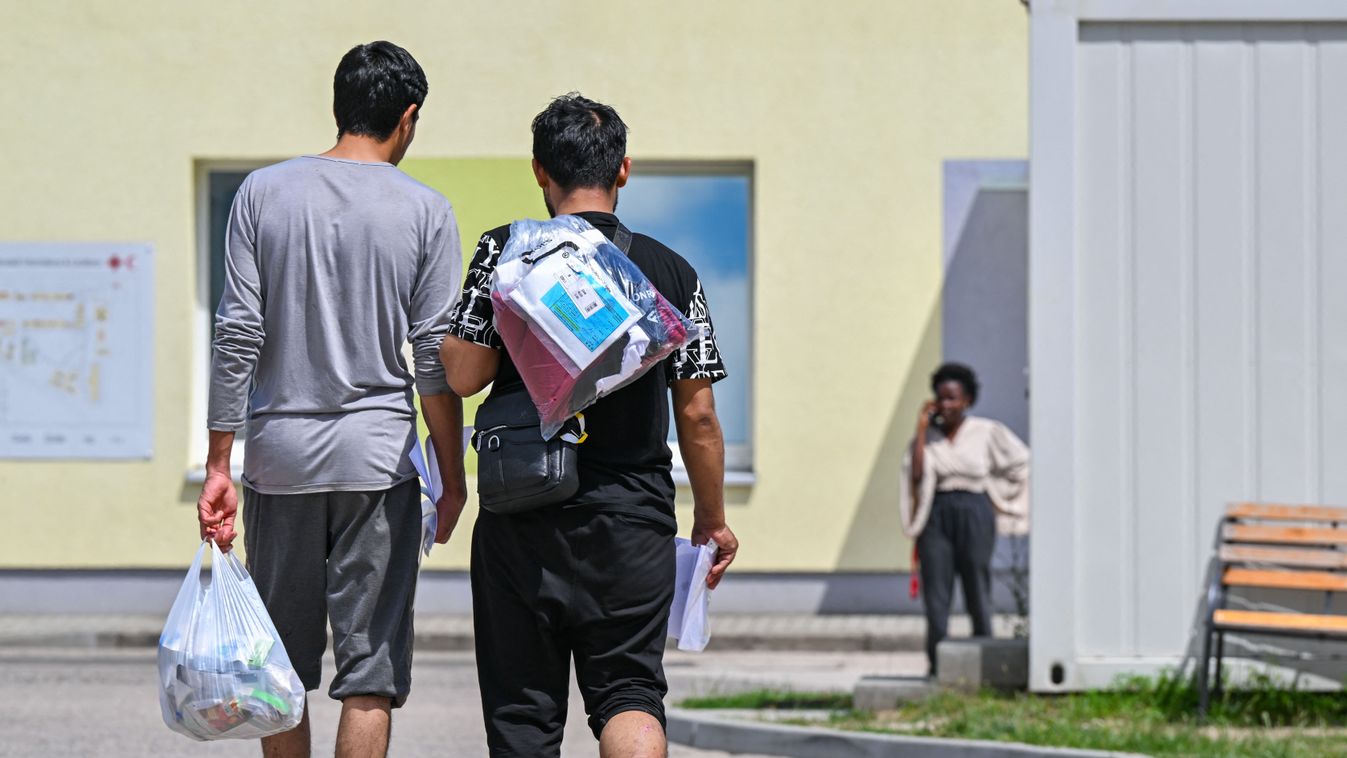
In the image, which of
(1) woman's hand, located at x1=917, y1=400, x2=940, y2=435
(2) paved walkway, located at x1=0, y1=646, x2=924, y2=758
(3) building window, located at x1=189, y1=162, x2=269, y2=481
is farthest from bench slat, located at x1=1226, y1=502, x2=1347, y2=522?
(3) building window, located at x1=189, y1=162, x2=269, y2=481

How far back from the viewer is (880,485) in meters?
13.3

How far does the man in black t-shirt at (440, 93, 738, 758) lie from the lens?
408 centimetres

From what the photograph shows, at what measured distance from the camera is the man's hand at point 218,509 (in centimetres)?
427

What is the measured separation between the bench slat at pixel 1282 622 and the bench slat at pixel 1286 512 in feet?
1.52

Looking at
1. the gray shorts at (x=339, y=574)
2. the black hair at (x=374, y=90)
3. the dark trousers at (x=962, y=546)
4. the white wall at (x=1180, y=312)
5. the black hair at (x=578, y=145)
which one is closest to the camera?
the black hair at (x=578, y=145)

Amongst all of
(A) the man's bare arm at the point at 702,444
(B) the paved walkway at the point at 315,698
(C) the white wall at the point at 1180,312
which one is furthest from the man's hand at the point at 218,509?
(C) the white wall at the point at 1180,312

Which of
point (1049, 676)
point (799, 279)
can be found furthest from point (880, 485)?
point (1049, 676)

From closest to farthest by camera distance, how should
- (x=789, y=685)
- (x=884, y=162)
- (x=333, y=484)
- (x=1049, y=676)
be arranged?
(x=333, y=484), (x=1049, y=676), (x=789, y=685), (x=884, y=162)

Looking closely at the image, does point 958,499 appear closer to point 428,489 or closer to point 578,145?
point 428,489

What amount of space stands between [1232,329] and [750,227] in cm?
603

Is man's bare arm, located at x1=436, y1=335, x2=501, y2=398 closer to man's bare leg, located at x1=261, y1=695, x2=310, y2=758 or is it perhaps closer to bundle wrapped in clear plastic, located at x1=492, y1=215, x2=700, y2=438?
bundle wrapped in clear plastic, located at x1=492, y1=215, x2=700, y2=438

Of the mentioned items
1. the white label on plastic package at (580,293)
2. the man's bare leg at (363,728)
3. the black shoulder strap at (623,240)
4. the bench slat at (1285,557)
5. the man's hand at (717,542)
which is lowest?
the man's bare leg at (363,728)

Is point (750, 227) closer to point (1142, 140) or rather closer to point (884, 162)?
point (884, 162)

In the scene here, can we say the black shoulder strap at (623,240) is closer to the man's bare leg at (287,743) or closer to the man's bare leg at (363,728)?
the man's bare leg at (363,728)
